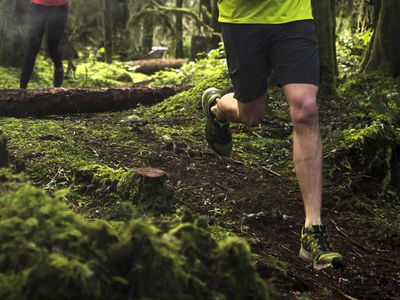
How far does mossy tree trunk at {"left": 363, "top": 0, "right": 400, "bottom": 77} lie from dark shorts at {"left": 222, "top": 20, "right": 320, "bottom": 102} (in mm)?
3228

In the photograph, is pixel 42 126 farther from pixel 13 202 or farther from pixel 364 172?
pixel 13 202

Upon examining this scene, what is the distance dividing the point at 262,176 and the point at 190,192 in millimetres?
786

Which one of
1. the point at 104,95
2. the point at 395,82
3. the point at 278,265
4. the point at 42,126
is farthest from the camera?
the point at 104,95

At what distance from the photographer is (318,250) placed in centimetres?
353

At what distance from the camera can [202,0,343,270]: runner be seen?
372 cm

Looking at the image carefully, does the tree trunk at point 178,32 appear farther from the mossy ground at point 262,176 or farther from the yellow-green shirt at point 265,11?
the yellow-green shirt at point 265,11

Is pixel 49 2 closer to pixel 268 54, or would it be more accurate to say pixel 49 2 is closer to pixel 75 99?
pixel 75 99

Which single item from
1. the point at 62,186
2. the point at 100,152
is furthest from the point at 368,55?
the point at 62,186

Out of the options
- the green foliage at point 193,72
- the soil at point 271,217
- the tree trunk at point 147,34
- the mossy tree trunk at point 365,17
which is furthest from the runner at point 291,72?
the tree trunk at point 147,34

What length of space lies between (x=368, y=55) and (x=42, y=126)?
14.0ft

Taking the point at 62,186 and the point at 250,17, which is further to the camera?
the point at 62,186

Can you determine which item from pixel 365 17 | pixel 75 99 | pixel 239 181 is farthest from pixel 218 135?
pixel 365 17

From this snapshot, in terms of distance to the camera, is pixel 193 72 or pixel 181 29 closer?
pixel 193 72

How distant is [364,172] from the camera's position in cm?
511
